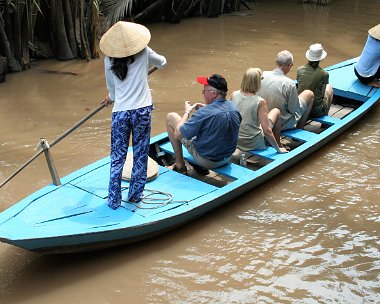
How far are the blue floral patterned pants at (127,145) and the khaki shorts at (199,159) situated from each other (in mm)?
846

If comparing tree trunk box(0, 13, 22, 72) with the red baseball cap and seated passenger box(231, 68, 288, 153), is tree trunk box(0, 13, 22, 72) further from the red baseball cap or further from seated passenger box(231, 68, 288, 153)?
the red baseball cap

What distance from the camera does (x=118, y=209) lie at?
4.82 meters

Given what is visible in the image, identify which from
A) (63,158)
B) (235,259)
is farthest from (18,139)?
(235,259)

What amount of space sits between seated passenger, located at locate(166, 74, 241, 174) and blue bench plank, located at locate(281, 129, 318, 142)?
1.23 m

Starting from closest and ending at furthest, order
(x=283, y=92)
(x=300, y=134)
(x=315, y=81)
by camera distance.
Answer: (x=283, y=92), (x=300, y=134), (x=315, y=81)

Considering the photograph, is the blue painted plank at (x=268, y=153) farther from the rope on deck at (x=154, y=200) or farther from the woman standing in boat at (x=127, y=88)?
the woman standing in boat at (x=127, y=88)

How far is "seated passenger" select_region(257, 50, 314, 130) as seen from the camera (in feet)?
20.3

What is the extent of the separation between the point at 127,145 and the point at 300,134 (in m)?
2.68

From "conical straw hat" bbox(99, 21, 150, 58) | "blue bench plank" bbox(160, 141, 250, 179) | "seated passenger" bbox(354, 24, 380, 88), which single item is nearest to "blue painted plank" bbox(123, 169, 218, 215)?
"blue bench plank" bbox(160, 141, 250, 179)

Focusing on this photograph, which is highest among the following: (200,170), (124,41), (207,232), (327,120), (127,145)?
(124,41)

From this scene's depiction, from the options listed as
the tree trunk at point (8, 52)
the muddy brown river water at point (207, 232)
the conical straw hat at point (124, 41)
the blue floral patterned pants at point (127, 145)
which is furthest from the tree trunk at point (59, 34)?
the blue floral patterned pants at point (127, 145)

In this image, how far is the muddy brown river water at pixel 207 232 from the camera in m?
4.56

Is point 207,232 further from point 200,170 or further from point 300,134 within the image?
A: point 300,134

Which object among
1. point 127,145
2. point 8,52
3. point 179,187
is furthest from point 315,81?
point 8,52
